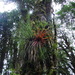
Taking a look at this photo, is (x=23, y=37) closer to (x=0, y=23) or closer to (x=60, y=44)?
(x=60, y=44)

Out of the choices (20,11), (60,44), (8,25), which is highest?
(20,11)

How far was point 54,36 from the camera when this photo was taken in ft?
11.8

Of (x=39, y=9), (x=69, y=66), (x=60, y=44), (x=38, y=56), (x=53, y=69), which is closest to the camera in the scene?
(x=53, y=69)

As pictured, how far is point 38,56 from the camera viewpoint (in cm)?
342

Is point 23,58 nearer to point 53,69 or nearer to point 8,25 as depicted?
point 53,69

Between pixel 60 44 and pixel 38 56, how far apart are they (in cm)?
92

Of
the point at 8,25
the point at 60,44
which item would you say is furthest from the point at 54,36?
the point at 8,25

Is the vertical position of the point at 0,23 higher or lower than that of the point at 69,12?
lower

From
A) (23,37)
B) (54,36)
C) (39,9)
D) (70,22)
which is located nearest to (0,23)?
(39,9)

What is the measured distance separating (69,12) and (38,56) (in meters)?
2.43

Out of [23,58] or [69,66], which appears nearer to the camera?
[23,58]

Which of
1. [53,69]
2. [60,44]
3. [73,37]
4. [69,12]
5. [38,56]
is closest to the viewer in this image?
[53,69]

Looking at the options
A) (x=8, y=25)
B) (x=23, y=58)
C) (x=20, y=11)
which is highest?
(x=20, y=11)

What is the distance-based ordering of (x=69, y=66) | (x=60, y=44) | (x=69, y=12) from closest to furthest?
(x=69, y=66), (x=60, y=44), (x=69, y=12)
